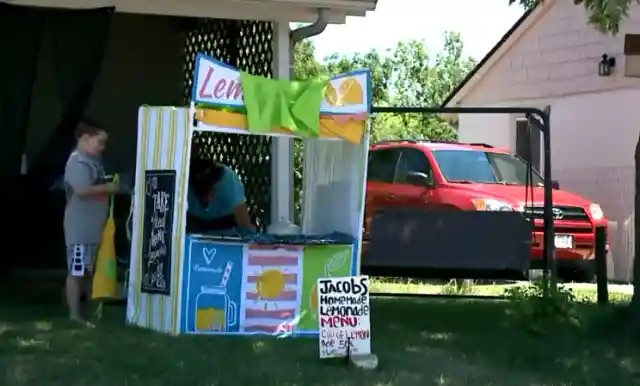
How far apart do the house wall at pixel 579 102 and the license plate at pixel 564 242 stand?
3557 millimetres

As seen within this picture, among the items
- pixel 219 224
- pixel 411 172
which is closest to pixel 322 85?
pixel 219 224

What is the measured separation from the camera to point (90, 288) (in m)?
8.33

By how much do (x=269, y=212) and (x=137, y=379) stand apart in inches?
178

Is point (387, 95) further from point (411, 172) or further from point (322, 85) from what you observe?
point (322, 85)

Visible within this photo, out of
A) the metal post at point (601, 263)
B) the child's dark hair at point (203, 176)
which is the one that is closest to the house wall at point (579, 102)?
the metal post at point (601, 263)

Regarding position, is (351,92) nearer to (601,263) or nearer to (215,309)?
(215,309)

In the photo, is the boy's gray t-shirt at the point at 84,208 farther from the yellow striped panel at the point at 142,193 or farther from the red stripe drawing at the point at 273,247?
the red stripe drawing at the point at 273,247

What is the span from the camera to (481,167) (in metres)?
12.6

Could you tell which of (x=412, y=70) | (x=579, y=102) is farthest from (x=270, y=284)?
(x=412, y=70)

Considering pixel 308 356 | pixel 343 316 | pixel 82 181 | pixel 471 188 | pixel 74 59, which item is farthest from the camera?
pixel 471 188

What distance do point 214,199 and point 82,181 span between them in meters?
1.33

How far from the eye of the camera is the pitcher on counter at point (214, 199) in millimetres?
8734

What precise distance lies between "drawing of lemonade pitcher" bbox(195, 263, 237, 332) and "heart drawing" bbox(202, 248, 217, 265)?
0.44 ft

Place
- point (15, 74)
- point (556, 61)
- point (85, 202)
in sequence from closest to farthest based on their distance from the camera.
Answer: point (85, 202) → point (15, 74) → point (556, 61)
